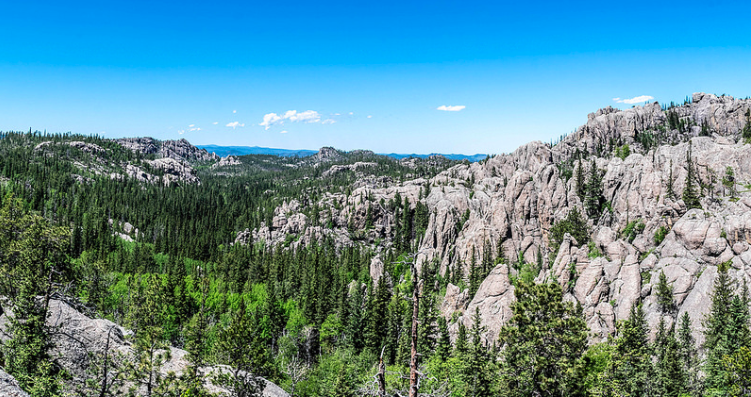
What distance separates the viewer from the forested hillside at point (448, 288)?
29.7m

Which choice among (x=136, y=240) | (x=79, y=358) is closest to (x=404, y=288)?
(x=79, y=358)

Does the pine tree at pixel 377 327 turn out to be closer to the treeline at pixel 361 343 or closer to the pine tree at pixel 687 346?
the treeline at pixel 361 343

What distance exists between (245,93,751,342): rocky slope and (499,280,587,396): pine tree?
14.4 meters

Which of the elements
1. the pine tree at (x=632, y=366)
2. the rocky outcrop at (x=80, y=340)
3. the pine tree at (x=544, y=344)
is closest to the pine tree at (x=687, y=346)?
the pine tree at (x=632, y=366)

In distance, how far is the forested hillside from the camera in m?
29.7

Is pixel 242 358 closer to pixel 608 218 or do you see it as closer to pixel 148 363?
pixel 148 363

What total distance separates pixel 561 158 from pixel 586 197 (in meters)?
53.2

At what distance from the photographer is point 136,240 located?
17388 cm

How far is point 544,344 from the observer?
99.9 feet

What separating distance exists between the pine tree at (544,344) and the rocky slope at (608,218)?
14437mm

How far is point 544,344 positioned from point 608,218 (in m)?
82.6

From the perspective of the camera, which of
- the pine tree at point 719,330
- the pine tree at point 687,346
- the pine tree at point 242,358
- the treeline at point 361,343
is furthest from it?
the pine tree at point 687,346

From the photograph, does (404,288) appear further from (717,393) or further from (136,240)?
(136,240)

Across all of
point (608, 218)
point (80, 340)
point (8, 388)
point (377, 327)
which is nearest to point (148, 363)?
point (80, 340)
